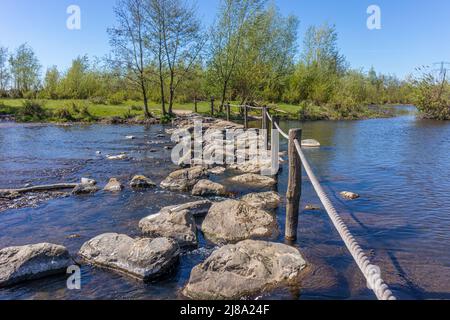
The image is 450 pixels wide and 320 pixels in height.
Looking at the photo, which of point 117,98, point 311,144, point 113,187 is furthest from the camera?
point 117,98

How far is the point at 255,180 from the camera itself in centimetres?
1155

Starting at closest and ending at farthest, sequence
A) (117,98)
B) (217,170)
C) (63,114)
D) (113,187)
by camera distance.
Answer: (113,187) → (217,170) → (63,114) → (117,98)

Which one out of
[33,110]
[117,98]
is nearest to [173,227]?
[33,110]

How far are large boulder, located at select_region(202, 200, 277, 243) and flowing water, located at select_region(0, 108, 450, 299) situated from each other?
1.10 feet

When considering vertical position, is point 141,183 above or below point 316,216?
above

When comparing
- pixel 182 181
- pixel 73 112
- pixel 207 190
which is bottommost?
pixel 207 190

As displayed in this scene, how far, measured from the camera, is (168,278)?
5.65 meters

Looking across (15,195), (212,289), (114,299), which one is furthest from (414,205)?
(15,195)

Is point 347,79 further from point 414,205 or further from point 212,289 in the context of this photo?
point 212,289

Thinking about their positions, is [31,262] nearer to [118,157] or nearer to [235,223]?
[235,223]

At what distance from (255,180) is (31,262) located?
715cm

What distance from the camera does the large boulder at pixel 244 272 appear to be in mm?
5160

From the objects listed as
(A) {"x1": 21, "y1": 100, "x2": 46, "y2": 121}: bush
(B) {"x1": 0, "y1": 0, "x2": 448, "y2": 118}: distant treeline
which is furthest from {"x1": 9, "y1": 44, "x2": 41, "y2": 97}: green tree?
(A) {"x1": 21, "y1": 100, "x2": 46, "y2": 121}: bush
